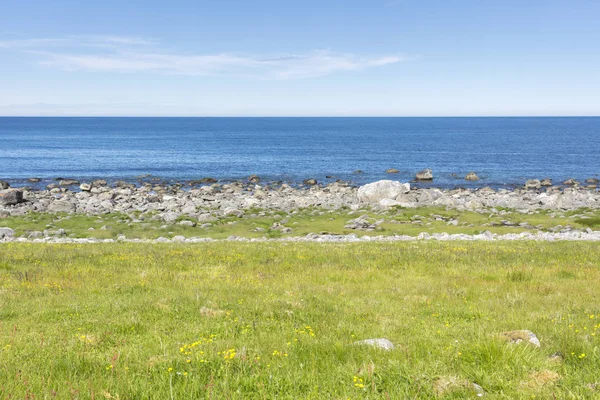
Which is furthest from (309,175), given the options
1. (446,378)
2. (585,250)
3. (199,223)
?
(446,378)

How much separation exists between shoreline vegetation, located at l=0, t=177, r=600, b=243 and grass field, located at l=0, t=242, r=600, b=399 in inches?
559

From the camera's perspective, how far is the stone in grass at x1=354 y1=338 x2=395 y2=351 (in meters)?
7.70

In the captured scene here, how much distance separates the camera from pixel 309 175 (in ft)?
267

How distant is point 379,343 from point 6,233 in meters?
32.6

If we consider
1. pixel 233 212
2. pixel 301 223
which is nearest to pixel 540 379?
pixel 301 223

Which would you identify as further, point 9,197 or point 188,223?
point 9,197

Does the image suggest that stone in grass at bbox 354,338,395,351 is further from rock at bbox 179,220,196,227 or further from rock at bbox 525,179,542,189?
rock at bbox 525,179,542,189

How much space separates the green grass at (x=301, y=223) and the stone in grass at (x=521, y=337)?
2551 cm

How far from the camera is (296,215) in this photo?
43.2 m

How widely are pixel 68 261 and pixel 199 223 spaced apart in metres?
20.8

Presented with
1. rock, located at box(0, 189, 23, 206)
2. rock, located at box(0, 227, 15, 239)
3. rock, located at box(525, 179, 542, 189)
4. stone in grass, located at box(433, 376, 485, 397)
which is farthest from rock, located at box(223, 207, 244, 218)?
rock, located at box(525, 179, 542, 189)

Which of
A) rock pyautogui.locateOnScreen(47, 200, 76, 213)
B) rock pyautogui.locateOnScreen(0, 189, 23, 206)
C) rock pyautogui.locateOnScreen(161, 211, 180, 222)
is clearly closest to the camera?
rock pyautogui.locateOnScreen(161, 211, 180, 222)

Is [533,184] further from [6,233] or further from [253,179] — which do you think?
[6,233]

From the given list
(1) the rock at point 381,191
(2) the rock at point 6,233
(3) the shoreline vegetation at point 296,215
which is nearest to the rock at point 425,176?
(3) the shoreline vegetation at point 296,215
